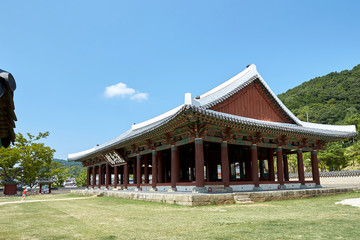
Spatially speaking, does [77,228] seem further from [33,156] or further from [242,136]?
[33,156]

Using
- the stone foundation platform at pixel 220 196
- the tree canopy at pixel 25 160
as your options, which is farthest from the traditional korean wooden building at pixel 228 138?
the tree canopy at pixel 25 160

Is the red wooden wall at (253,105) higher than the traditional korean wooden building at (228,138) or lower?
higher

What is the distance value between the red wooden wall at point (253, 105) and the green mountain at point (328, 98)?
70660mm

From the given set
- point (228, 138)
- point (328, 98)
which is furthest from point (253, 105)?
point (328, 98)

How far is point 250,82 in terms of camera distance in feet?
64.1

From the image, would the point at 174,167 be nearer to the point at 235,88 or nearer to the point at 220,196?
the point at 220,196

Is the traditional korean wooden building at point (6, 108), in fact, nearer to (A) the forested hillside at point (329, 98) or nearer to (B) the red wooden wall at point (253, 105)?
(B) the red wooden wall at point (253, 105)

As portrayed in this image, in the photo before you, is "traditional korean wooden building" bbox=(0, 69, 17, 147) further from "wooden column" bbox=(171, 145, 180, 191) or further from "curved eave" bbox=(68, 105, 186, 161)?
"wooden column" bbox=(171, 145, 180, 191)

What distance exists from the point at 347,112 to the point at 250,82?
8018 centimetres

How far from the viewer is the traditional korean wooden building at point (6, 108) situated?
414cm

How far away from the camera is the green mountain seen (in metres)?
89.2

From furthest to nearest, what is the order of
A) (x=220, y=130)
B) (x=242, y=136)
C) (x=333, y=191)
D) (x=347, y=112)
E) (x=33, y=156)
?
1. (x=347, y=112)
2. (x=33, y=156)
3. (x=333, y=191)
4. (x=242, y=136)
5. (x=220, y=130)

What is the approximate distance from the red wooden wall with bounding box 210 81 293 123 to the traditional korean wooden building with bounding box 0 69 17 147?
489 inches

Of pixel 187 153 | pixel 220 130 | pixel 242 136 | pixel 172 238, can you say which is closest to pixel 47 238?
pixel 172 238
